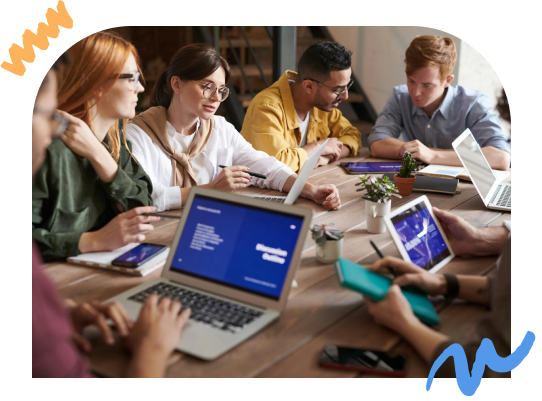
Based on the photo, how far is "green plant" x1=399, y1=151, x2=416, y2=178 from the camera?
2189mm

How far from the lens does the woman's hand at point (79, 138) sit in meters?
1.65

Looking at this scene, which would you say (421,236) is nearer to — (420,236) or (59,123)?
(420,236)

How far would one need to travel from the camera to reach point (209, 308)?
1265 mm

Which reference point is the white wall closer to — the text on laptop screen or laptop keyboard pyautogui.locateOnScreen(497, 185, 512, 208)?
laptop keyboard pyautogui.locateOnScreen(497, 185, 512, 208)

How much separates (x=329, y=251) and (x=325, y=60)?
1.61 m

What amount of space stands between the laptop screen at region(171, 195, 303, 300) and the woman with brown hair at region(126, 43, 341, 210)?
0.76m

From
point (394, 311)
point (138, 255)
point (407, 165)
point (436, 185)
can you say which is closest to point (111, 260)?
point (138, 255)

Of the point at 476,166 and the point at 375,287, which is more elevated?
the point at 476,166

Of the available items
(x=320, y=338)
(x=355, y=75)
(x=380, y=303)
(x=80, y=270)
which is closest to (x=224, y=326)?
(x=320, y=338)

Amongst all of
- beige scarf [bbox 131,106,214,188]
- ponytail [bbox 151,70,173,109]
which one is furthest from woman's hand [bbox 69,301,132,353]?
ponytail [bbox 151,70,173,109]

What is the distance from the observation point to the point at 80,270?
1530 millimetres

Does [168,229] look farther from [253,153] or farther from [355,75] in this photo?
[355,75]

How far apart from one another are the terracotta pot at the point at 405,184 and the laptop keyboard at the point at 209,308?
1.19 metres

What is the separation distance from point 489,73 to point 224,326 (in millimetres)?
3902
